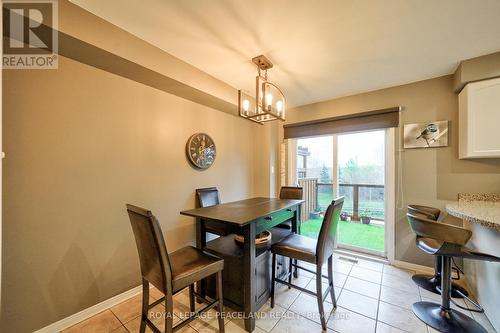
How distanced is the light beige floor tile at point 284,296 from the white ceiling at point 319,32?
2.60 metres

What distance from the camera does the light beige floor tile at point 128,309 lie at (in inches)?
69.7

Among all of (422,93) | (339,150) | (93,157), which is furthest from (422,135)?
(93,157)

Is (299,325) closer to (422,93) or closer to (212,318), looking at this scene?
(212,318)

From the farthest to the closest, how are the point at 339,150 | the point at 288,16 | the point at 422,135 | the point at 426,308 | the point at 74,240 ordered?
the point at 339,150 < the point at 422,135 < the point at 426,308 < the point at 74,240 < the point at 288,16

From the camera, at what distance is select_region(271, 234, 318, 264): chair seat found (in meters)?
1.68

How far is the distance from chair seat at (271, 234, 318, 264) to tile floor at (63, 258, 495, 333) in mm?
573

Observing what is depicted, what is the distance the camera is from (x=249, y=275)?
1.59 m

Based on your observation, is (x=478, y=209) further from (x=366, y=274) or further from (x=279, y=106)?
(x=279, y=106)

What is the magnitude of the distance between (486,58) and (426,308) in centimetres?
262

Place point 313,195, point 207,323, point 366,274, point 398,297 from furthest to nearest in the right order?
point 313,195
point 366,274
point 398,297
point 207,323

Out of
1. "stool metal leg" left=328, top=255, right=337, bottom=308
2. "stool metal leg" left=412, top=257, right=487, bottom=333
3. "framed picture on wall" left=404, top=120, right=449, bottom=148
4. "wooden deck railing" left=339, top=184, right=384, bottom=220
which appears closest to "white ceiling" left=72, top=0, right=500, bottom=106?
"framed picture on wall" left=404, top=120, right=449, bottom=148

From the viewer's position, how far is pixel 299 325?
1673mm

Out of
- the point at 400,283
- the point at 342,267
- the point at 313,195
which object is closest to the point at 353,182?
the point at 313,195

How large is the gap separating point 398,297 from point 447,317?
1.34 feet
